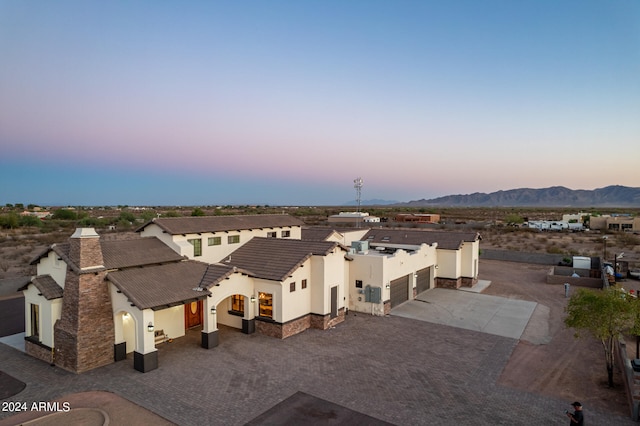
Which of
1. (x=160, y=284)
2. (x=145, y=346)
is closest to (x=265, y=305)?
(x=160, y=284)

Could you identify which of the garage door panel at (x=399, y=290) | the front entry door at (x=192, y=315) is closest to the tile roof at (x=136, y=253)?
the front entry door at (x=192, y=315)

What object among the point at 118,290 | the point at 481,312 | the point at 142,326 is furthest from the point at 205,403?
the point at 481,312

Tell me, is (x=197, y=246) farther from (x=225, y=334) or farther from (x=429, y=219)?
(x=429, y=219)

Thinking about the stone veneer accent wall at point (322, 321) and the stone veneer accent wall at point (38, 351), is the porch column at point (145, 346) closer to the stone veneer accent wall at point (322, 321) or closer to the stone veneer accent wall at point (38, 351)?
the stone veneer accent wall at point (38, 351)

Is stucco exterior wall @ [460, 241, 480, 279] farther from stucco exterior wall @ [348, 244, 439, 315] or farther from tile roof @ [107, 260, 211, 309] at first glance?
tile roof @ [107, 260, 211, 309]

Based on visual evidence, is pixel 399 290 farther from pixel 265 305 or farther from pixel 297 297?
pixel 265 305

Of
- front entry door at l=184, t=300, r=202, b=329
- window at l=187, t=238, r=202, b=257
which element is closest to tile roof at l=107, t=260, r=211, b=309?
window at l=187, t=238, r=202, b=257
